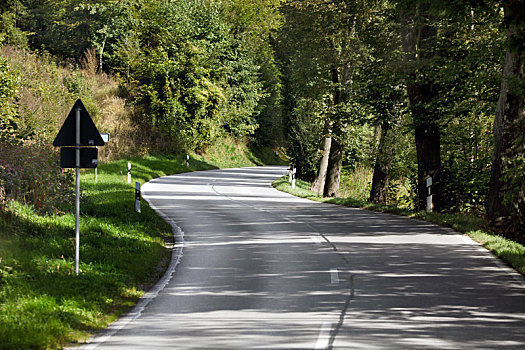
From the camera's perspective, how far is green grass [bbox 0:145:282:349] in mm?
8406

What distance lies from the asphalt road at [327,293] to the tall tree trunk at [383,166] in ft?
32.4

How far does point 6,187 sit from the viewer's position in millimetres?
15703

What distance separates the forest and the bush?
0.06 meters

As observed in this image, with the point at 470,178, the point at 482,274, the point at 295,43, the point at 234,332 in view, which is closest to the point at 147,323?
the point at 234,332

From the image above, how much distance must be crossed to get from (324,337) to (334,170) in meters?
27.0

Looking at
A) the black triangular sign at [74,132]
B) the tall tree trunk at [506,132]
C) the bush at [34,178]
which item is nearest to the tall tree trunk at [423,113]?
the tall tree trunk at [506,132]

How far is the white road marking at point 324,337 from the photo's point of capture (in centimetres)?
759

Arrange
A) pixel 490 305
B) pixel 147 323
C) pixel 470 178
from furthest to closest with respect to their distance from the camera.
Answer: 1. pixel 470 178
2. pixel 490 305
3. pixel 147 323

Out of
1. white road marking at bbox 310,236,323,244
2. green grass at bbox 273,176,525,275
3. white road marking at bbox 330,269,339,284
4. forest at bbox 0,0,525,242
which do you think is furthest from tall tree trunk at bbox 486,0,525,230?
white road marking at bbox 330,269,339,284

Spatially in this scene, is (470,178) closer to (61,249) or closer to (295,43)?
(295,43)

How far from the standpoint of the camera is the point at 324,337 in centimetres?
797

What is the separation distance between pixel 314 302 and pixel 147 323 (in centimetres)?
248

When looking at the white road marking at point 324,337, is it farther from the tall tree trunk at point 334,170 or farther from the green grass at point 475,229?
the tall tree trunk at point 334,170

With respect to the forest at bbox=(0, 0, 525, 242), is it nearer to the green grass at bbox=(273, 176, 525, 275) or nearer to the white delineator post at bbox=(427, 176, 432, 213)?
the white delineator post at bbox=(427, 176, 432, 213)
